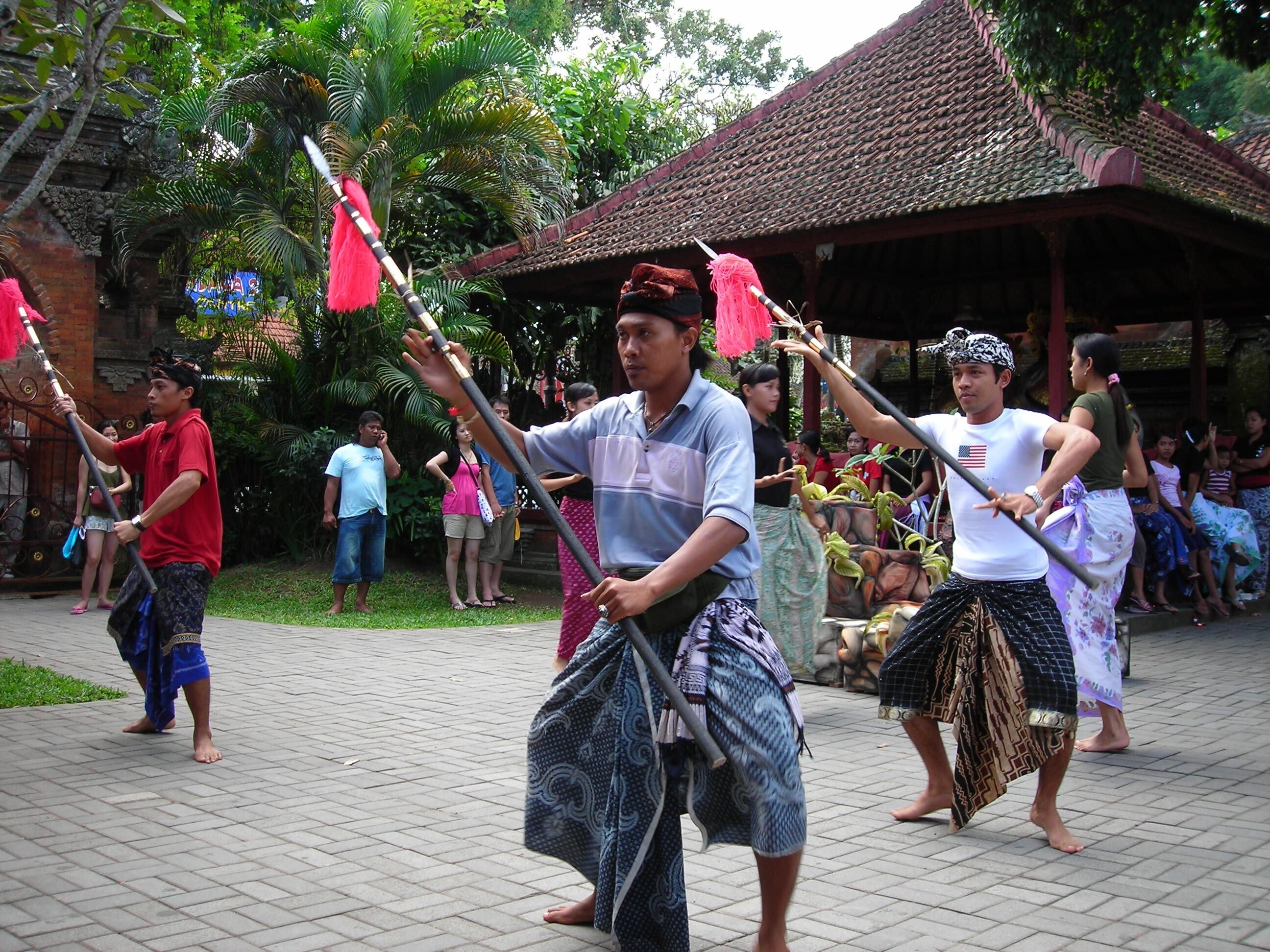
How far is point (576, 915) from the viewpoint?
→ 12.3 feet

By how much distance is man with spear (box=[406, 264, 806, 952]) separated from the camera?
3191 mm

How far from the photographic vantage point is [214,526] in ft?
20.0

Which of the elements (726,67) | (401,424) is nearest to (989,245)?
(401,424)

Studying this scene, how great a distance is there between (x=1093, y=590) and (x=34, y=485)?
37.2 ft

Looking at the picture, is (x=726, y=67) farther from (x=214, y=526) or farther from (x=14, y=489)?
(x=214, y=526)

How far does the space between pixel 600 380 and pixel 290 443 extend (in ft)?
19.0

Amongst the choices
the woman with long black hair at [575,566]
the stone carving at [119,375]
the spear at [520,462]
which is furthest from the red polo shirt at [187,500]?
the stone carving at [119,375]

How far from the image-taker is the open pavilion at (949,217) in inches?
448

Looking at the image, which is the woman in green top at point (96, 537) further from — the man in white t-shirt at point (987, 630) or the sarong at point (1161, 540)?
the sarong at point (1161, 540)

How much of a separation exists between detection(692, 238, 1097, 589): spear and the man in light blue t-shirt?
23.2ft

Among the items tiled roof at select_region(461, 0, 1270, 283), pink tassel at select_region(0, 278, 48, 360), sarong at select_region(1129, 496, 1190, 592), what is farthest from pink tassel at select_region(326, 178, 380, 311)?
sarong at select_region(1129, 496, 1190, 592)

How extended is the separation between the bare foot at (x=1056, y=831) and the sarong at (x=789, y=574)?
8.74 ft

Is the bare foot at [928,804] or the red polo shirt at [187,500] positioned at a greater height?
the red polo shirt at [187,500]

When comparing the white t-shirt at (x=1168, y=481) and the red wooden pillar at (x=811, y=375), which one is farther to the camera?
the red wooden pillar at (x=811, y=375)
